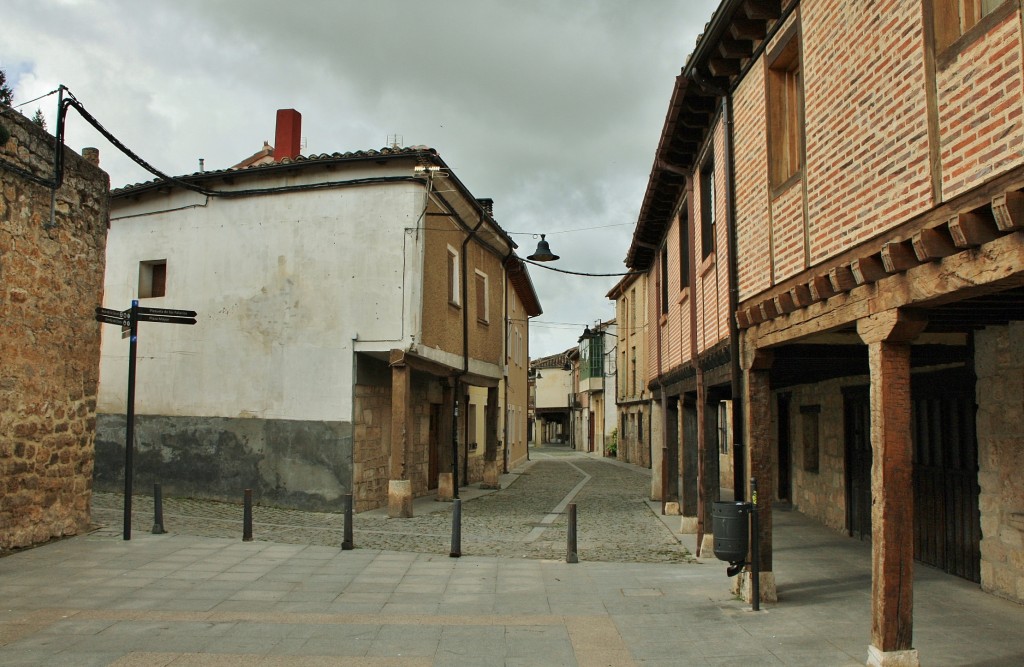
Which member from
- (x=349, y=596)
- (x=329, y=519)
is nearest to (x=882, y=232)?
(x=349, y=596)

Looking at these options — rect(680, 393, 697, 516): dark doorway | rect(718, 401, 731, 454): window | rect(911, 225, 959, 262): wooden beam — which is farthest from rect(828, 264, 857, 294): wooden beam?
rect(718, 401, 731, 454): window

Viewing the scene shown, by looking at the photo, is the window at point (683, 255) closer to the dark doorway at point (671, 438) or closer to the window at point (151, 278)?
the dark doorway at point (671, 438)

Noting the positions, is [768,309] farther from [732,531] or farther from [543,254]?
[543,254]

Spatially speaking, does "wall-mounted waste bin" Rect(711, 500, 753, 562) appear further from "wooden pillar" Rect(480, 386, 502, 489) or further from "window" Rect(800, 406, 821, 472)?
"wooden pillar" Rect(480, 386, 502, 489)

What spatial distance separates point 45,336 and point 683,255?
9328 millimetres

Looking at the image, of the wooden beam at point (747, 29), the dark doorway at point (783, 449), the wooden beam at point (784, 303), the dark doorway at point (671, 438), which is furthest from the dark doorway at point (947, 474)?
the dark doorway at point (783, 449)

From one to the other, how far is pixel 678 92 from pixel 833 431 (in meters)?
6.59

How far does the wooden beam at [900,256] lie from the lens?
4754mm

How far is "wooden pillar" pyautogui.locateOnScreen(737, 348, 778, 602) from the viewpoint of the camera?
7387 mm

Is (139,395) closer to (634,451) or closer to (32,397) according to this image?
(32,397)

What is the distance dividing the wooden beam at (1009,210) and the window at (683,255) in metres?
8.50

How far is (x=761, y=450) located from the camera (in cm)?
758

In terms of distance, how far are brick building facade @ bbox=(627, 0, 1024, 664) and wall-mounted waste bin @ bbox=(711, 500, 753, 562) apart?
0.37 m

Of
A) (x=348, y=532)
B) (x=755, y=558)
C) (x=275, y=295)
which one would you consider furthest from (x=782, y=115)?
(x=275, y=295)
